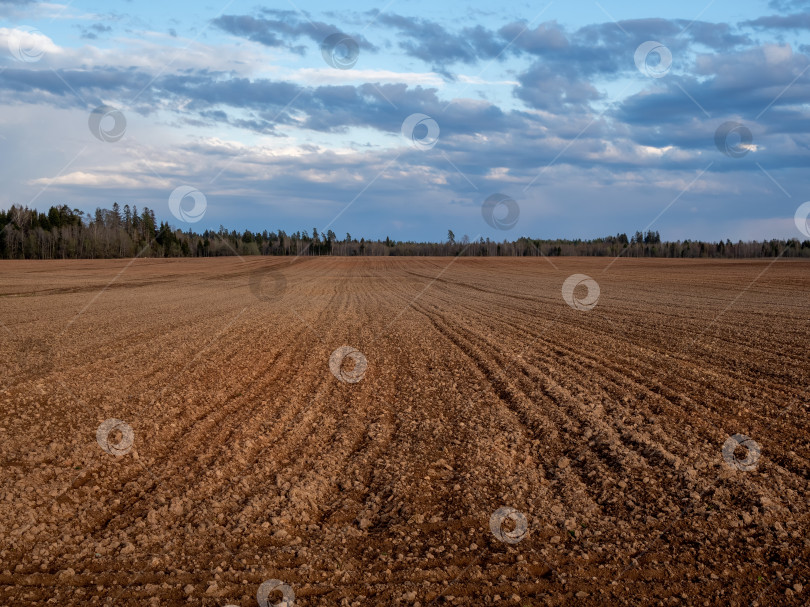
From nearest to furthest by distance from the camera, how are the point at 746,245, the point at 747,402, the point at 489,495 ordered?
the point at 489,495 → the point at 747,402 → the point at 746,245

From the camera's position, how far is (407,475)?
6941mm

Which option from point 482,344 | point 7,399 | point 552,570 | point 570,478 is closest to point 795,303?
point 482,344

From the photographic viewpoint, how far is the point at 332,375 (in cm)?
1212

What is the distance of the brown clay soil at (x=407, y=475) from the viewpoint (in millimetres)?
4852

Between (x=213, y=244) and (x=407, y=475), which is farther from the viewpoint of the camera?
(x=213, y=244)

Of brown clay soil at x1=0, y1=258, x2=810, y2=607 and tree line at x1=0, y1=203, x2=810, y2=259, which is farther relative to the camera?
tree line at x1=0, y1=203, x2=810, y2=259

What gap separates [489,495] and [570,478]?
1010mm

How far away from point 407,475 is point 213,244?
152 metres

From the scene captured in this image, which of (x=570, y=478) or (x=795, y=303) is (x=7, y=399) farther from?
(x=795, y=303)

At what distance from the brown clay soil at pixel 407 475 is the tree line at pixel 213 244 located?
111m

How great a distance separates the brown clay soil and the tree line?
110519 millimetres

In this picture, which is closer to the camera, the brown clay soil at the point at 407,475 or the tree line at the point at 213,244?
the brown clay soil at the point at 407,475

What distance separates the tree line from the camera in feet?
364

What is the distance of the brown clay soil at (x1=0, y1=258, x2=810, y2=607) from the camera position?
4852 millimetres
